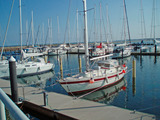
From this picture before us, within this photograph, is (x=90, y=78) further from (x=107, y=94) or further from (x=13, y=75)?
(x=13, y=75)

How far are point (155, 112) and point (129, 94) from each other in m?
4.24

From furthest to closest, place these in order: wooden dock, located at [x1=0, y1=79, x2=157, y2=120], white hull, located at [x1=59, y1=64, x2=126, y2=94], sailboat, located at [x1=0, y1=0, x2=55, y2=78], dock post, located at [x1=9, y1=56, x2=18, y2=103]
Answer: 1. sailboat, located at [x1=0, y1=0, x2=55, y2=78]
2. white hull, located at [x1=59, y1=64, x2=126, y2=94]
3. dock post, located at [x1=9, y1=56, x2=18, y2=103]
4. wooden dock, located at [x1=0, y1=79, x2=157, y2=120]

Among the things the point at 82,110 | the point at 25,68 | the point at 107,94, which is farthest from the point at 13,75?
the point at 25,68

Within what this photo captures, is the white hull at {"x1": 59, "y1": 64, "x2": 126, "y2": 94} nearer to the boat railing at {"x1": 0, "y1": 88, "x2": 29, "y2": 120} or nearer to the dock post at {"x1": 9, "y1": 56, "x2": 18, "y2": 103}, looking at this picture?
the dock post at {"x1": 9, "y1": 56, "x2": 18, "y2": 103}

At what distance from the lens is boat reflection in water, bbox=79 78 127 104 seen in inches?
547

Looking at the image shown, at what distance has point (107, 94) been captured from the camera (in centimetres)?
1500

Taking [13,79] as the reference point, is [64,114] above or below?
below

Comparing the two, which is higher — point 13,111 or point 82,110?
point 13,111

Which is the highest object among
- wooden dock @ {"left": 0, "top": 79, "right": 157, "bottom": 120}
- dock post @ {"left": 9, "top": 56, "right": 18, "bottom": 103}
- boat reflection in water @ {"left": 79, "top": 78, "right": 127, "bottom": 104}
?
dock post @ {"left": 9, "top": 56, "right": 18, "bottom": 103}

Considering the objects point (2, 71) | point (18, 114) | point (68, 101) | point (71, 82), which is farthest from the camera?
point (2, 71)

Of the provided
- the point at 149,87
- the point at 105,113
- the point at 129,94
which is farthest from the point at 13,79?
the point at 149,87

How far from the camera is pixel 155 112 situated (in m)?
10.5

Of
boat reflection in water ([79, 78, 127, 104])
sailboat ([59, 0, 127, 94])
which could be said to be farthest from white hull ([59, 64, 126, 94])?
boat reflection in water ([79, 78, 127, 104])

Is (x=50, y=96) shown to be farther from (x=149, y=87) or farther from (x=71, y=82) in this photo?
(x=149, y=87)
